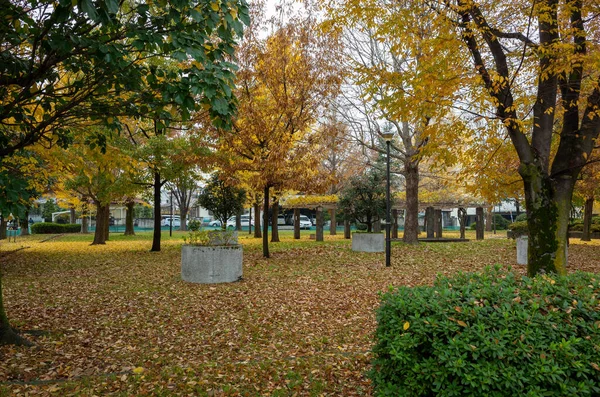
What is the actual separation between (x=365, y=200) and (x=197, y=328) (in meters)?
13.5

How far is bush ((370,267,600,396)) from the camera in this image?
8.28ft

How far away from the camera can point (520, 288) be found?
10.8 ft

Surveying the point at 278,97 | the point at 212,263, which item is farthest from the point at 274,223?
the point at 212,263

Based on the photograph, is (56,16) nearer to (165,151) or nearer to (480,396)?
(480,396)

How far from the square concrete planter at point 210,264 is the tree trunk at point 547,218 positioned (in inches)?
244

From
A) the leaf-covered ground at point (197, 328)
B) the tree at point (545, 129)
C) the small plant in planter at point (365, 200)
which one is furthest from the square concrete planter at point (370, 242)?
the tree at point (545, 129)

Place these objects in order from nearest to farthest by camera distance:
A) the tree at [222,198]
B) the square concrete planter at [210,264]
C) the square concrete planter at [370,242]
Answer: the square concrete planter at [210,264]
the square concrete planter at [370,242]
the tree at [222,198]

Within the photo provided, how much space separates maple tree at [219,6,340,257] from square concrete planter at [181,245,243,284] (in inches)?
147

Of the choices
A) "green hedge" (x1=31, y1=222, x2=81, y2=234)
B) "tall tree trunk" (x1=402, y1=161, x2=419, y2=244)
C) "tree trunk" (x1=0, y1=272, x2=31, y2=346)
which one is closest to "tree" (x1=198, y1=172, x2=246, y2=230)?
"green hedge" (x1=31, y1=222, x2=81, y2=234)

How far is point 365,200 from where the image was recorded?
18.9 meters

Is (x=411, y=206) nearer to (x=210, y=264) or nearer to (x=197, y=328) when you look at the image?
(x=210, y=264)

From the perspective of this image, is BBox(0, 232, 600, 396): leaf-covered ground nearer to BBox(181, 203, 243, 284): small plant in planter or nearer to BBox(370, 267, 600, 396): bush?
BBox(181, 203, 243, 284): small plant in planter

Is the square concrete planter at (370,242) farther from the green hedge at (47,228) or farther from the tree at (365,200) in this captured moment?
the green hedge at (47,228)

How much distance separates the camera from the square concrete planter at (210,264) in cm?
971
